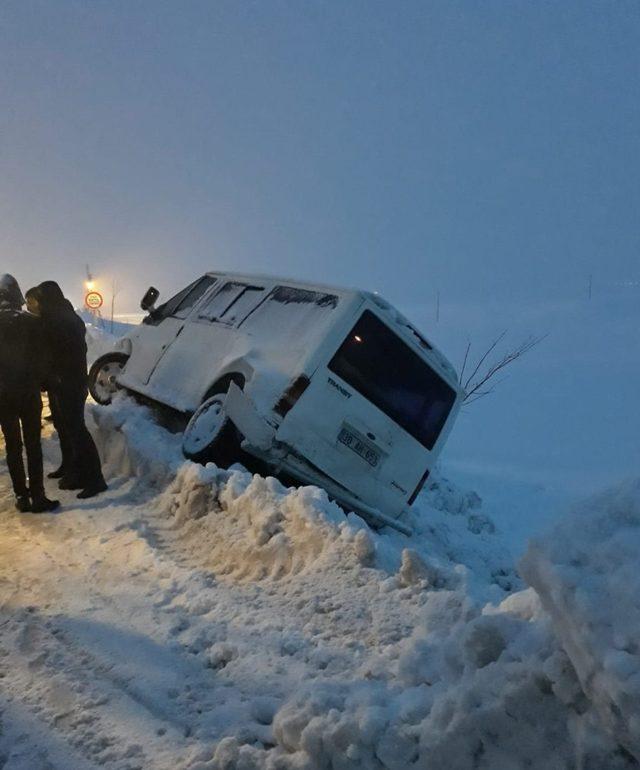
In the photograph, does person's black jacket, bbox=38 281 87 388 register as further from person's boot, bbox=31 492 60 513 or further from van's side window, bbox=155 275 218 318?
van's side window, bbox=155 275 218 318

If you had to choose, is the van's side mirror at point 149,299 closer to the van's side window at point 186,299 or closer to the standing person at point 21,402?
the van's side window at point 186,299

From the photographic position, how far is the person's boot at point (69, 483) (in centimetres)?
676

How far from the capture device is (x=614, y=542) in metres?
2.06

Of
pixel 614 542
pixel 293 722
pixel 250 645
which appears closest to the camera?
pixel 614 542

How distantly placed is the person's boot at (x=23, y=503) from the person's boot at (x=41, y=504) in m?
0.04

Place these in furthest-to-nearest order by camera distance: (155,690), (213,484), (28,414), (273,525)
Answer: (28,414), (213,484), (273,525), (155,690)

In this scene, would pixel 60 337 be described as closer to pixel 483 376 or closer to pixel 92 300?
pixel 483 376

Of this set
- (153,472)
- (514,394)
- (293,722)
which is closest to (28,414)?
(153,472)

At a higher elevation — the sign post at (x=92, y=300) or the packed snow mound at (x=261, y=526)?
the packed snow mound at (x=261, y=526)

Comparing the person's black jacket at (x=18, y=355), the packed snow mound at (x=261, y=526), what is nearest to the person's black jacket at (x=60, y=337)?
the person's black jacket at (x=18, y=355)

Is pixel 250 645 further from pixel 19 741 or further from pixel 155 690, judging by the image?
pixel 19 741

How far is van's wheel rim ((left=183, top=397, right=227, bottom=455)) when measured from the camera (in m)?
6.83

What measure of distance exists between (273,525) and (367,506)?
6.80ft

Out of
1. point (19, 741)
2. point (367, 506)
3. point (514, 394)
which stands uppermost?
point (19, 741)
